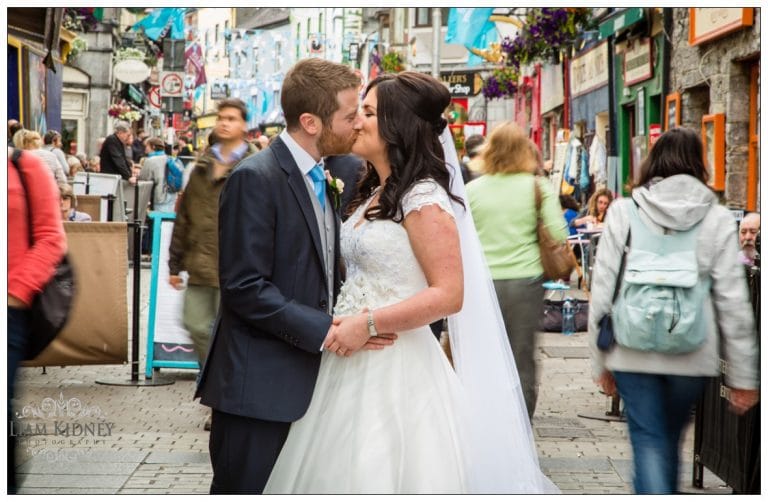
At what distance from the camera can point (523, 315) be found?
6.76 m

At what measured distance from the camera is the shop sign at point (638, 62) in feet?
59.2

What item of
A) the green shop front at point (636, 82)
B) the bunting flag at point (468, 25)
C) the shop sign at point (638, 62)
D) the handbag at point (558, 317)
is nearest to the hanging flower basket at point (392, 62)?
the bunting flag at point (468, 25)

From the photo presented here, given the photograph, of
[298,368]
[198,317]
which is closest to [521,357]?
[198,317]

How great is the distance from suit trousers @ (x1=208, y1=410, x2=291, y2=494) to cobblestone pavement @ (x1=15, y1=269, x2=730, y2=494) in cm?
183

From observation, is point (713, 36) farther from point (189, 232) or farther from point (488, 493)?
point (488, 493)

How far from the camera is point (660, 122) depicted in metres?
18.0

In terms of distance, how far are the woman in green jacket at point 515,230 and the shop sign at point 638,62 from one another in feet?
38.4

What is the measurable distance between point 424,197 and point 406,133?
0.73 feet

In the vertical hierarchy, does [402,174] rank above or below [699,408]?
above

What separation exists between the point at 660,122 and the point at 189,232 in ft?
40.3

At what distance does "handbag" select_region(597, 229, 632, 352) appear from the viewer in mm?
4316

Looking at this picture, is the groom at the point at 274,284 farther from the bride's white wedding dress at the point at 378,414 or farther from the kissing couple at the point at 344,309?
the bride's white wedding dress at the point at 378,414

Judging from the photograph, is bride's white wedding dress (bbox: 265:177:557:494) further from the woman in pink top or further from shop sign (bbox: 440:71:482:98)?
shop sign (bbox: 440:71:482:98)

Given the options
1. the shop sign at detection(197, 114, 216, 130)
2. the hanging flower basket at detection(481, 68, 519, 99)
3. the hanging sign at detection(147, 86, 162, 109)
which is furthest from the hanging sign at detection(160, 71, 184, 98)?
the shop sign at detection(197, 114, 216, 130)
